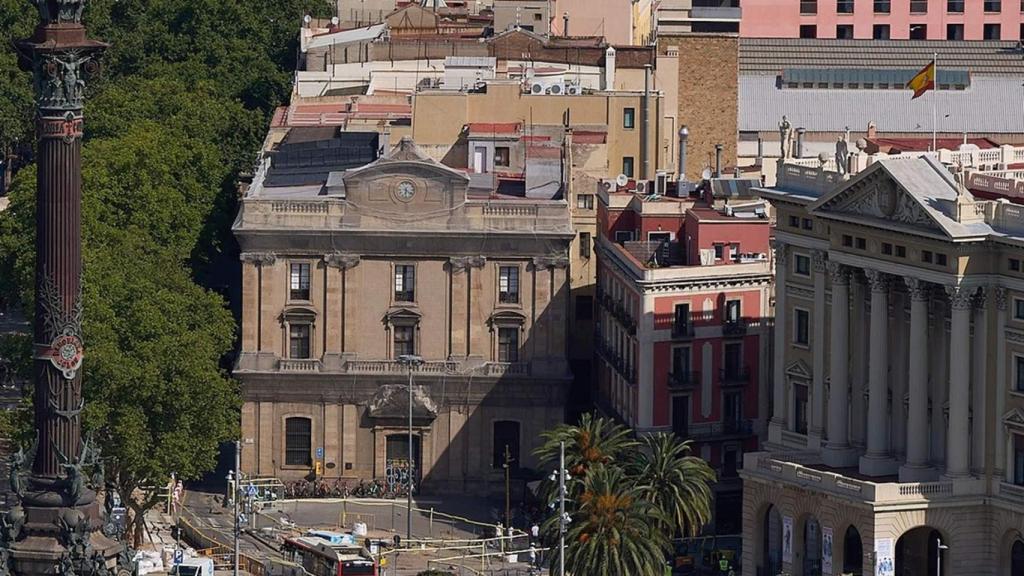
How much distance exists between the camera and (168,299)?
17738 centimetres

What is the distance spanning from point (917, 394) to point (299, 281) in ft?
121

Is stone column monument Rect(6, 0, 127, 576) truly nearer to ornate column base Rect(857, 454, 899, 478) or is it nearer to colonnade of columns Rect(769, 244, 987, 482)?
colonnade of columns Rect(769, 244, 987, 482)

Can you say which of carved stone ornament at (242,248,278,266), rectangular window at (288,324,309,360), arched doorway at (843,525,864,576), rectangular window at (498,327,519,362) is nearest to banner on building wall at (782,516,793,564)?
arched doorway at (843,525,864,576)

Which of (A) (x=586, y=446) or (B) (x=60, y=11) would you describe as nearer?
(B) (x=60, y=11)

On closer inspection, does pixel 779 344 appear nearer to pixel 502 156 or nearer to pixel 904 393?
pixel 904 393

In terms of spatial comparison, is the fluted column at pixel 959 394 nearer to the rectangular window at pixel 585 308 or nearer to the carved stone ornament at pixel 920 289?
the carved stone ornament at pixel 920 289

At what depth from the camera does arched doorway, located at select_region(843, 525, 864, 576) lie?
156 metres

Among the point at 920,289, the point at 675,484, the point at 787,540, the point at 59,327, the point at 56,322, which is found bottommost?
the point at 787,540

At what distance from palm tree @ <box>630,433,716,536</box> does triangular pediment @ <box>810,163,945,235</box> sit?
460 inches

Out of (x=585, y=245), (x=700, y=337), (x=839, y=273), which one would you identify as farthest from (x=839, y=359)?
(x=585, y=245)

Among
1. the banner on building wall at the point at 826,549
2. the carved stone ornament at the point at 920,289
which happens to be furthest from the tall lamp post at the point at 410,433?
the carved stone ornament at the point at 920,289

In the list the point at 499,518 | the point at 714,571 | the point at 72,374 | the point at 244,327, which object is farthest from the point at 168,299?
the point at 72,374

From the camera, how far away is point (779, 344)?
170m

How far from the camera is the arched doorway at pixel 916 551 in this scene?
513 ft
